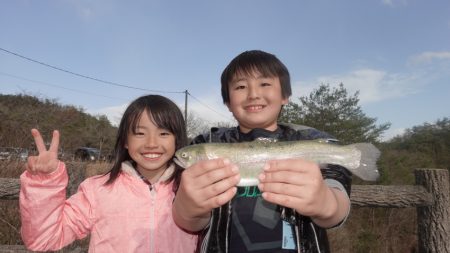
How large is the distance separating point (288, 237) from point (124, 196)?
140 cm

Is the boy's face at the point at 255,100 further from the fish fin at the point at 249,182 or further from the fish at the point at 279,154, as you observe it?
the fish fin at the point at 249,182

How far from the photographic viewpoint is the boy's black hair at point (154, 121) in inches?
122

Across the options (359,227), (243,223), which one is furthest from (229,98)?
(359,227)

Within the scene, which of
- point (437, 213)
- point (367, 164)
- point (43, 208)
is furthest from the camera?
point (437, 213)

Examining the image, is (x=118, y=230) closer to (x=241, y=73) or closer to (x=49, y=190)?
(x=49, y=190)

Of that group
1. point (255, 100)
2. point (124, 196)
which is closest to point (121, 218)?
point (124, 196)

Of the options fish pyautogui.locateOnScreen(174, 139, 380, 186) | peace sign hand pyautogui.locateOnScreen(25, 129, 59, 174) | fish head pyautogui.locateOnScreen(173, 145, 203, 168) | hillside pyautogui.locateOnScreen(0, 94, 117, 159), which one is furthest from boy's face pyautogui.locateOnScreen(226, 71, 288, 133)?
hillside pyautogui.locateOnScreen(0, 94, 117, 159)

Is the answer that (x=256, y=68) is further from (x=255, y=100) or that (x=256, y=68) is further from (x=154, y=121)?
(x=154, y=121)

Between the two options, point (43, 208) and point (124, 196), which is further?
point (124, 196)

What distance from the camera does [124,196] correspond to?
2.96 m

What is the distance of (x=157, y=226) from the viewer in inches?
114

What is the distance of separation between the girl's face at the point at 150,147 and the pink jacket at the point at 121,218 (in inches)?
4.9

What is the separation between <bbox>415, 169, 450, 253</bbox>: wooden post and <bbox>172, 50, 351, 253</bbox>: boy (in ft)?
10.0

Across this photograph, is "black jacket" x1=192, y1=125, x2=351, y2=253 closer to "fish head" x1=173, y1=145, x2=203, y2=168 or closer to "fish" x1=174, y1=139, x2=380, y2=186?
"fish" x1=174, y1=139, x2=380, y2=186
